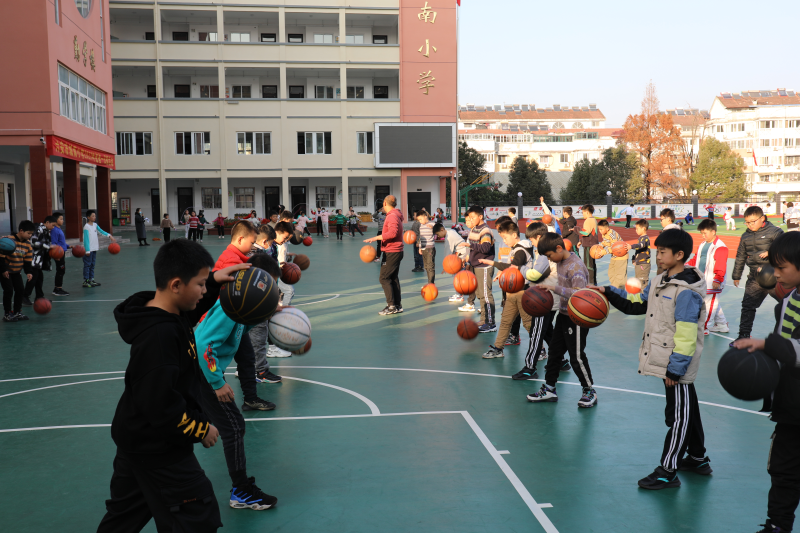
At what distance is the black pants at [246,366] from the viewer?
6504mm

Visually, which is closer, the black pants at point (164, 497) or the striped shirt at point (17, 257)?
the black pants at point (164, 497)

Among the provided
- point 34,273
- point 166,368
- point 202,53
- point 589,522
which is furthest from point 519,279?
point 202,53

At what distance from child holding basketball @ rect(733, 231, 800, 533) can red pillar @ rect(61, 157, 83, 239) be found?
30.1 metres

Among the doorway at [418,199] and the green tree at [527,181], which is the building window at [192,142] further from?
the green tree at [527,181]

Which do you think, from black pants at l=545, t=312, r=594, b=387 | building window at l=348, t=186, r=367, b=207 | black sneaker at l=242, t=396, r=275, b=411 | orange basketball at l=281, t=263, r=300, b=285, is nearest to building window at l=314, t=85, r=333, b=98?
building window at l=348, t=186, r=367, b=207

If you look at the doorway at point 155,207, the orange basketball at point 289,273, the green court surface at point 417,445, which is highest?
the doorway at point 155,207

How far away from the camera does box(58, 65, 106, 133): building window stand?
25891 millimetres

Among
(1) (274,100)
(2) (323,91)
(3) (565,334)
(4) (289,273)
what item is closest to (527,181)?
(2) (323,91)

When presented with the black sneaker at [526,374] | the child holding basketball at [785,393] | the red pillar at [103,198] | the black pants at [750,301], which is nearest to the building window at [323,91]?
the red pillar at [103,198]

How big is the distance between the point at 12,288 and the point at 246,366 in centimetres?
835

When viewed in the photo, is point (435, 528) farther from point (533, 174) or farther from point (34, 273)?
point (533, 174)

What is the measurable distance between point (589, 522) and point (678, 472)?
4.45 feet

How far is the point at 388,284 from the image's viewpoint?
41.9 feet

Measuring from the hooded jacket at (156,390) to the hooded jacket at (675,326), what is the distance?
3.43 metres
